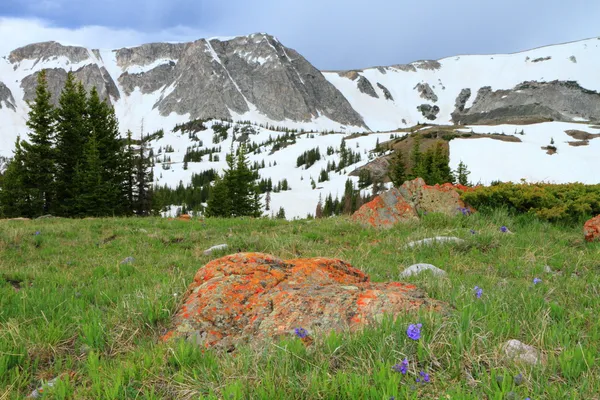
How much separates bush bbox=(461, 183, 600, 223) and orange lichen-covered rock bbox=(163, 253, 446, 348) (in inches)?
312

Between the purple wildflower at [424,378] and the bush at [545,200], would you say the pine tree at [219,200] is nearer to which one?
the bush at [545,200]

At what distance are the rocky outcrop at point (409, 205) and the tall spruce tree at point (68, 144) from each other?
28.3 metres

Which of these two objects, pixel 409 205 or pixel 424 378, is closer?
pixel 424 378

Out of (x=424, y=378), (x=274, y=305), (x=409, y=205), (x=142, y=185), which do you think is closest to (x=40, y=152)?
(x=142, y=185)

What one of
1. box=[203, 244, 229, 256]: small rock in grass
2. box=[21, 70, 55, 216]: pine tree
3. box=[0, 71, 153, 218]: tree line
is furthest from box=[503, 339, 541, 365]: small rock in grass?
box=[21, 70, 55, 216]: pine tree

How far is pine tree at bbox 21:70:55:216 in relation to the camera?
27.4 meters

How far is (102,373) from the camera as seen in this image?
2.33 m

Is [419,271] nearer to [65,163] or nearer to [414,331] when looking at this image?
[414,331]

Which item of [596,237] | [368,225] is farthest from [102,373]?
[596,237]

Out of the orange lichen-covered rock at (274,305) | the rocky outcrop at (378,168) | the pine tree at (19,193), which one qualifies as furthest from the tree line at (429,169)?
the orange lichen-covered rock at (274,305)

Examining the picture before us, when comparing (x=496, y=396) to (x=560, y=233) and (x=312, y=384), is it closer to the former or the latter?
(x=312, y=384)

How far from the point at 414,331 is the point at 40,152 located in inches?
1346

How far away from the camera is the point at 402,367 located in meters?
2.05

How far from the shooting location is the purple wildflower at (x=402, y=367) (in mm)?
2030
